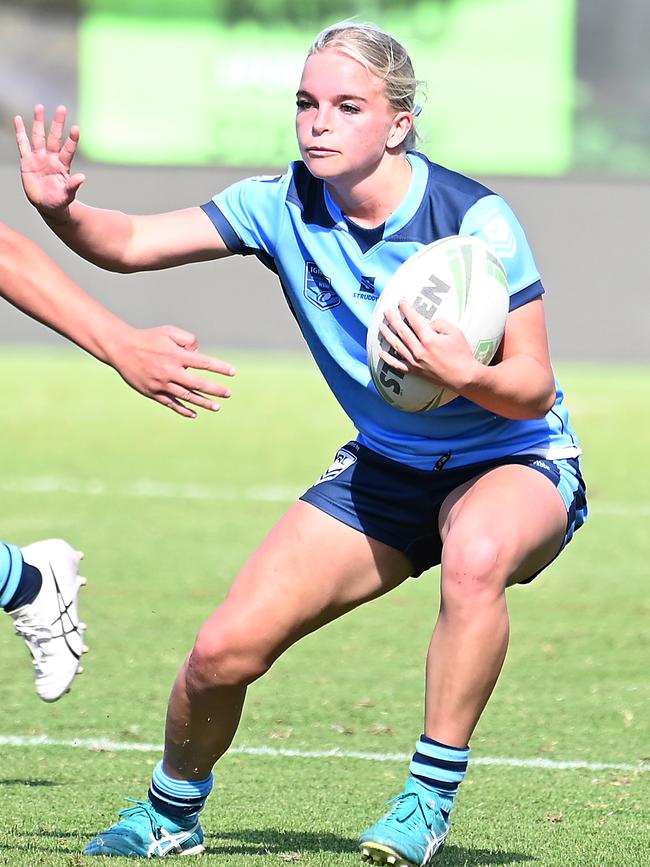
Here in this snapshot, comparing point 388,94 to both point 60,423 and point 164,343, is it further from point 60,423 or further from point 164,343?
point 60,423

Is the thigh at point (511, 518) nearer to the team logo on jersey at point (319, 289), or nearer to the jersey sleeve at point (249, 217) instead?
the team logo on jersey at point (319, 289)

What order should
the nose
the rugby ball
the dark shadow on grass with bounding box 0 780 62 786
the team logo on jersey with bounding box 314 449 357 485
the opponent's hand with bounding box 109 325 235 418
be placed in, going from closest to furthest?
the opponent's hand with bounding box 109 325 235 418 → the rugby ball → the nose → the team logo on jersey with bounding box 314 449 357 485 → the dark shadow on grass with bounding box 0 780 62 786

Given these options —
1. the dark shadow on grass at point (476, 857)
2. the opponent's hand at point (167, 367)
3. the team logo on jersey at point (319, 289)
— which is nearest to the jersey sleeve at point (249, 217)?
the team logo on jersey at point (319, 289)

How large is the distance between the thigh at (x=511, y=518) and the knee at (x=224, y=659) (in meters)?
0.54

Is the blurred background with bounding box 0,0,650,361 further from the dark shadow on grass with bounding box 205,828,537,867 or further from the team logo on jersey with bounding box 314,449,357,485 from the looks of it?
the dark shadow on grass with bounding box 205,828,537,867

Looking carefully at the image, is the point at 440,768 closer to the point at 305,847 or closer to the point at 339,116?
the point at 305,847

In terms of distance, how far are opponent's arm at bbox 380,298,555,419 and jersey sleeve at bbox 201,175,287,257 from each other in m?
0.58

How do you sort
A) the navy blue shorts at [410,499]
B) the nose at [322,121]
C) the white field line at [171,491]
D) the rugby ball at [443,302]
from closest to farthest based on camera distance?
1. the rugby ball at [443,302]
2. the nose at [322,121]
3. the navy blue shorts at [410,499]
4. the white field line at [171,491]

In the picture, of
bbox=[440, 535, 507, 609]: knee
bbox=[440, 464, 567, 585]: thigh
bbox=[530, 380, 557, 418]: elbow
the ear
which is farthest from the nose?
bbox=[440, 535, 507, 609]: knee

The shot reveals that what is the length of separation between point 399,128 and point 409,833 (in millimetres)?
1723

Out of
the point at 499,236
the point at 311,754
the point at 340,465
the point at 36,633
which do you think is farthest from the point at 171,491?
the point at 499,236

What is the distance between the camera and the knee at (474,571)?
3.55 metres

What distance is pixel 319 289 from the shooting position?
4023 mm

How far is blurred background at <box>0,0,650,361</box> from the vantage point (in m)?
19.2
